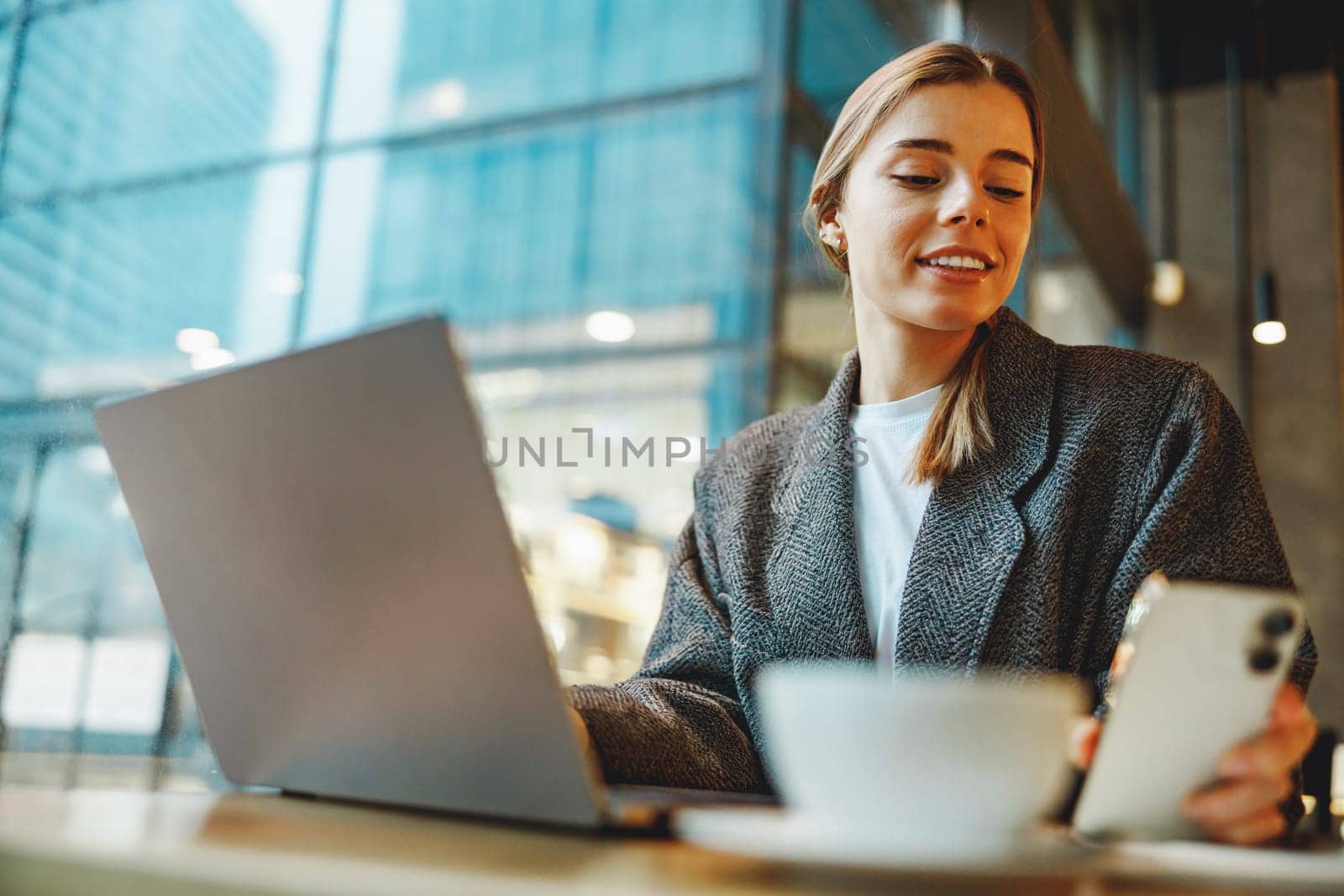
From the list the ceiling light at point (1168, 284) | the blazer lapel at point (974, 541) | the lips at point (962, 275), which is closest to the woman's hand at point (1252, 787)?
the blazer lapel at point (974, 541)

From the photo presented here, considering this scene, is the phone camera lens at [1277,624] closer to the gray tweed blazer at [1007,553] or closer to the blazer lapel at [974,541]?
the gray tweed blazer at [1007,553]

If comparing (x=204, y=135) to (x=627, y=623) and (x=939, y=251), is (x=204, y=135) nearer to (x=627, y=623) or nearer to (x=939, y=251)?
(x=939, y=251)

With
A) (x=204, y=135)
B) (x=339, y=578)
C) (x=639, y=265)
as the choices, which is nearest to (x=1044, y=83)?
(x=639, y=265)

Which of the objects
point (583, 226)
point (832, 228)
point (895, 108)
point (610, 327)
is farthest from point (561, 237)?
point (895, 108)

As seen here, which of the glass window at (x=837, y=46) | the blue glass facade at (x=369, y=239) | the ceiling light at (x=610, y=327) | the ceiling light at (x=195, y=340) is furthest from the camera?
the ceiling light at (x=610, y=327)

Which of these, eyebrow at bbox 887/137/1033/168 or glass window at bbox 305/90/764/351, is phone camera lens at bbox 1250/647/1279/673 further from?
glass window at bbox 305/90/764/351

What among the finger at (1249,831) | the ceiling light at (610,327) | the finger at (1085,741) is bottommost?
the finger at (1249,831)

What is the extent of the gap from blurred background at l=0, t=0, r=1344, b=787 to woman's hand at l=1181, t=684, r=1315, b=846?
0.84 m

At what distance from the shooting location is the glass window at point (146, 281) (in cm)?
151

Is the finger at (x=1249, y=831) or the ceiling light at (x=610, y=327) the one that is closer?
the finger at (x=1249, y=831)

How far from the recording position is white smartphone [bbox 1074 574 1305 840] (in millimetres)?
402

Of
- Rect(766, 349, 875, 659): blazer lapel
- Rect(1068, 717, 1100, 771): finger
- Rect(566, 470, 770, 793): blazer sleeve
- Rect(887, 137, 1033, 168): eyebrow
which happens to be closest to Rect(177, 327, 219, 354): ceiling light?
Rect(566, 470, 770, 793): blazer sleeve

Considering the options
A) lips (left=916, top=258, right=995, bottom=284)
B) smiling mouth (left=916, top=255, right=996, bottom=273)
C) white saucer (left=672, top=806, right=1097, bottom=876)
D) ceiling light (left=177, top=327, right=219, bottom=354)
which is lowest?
white saucer (left=672, top=806, right=1097, bottom=876)

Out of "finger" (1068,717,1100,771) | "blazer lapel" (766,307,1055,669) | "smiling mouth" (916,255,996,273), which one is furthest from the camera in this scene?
"smiling mouth" (916,255,996,273)
